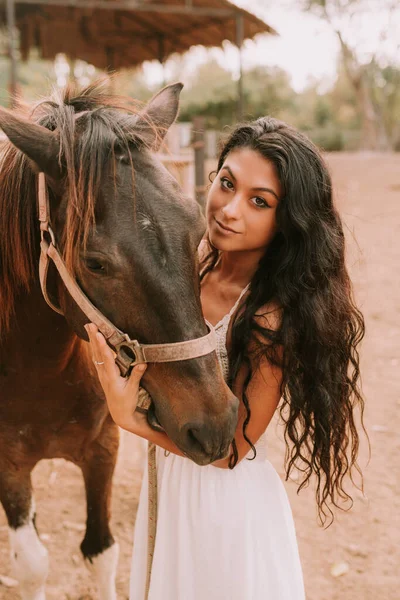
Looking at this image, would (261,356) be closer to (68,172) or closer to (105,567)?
(68,172)

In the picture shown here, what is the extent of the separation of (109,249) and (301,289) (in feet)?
2.38

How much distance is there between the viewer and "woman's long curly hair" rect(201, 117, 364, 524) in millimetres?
1814

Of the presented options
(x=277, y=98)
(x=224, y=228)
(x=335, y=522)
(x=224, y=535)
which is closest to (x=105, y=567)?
(x=224, y=535)

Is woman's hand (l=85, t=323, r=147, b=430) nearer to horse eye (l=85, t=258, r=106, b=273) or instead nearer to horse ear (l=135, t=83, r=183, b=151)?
horse eye (l=85, t=258, r=106, b=273)

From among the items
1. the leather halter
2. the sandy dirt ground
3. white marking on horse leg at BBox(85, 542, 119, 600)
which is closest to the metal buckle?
the leather halter

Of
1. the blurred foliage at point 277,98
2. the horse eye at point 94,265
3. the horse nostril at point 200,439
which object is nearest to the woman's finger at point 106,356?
the horse eye at point 94,265

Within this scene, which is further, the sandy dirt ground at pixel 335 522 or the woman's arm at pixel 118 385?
the sandy dirt ground at pixel 335 522

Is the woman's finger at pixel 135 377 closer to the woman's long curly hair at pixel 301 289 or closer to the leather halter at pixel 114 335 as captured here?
the leather halter at pixel 114 335

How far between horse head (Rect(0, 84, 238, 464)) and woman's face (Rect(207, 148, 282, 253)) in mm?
287

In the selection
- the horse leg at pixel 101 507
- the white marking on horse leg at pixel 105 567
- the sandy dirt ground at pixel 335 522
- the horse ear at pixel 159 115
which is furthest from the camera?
the sandy dirt ground at pixel 335 522

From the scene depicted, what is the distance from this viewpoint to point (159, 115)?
190 centimetres

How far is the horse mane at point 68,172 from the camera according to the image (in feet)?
4.93

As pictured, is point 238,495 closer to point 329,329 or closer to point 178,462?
point 178,462

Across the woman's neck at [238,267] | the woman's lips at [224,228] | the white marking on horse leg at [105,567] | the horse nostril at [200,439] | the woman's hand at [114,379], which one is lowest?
the white marking on horse leg at [105,567]
